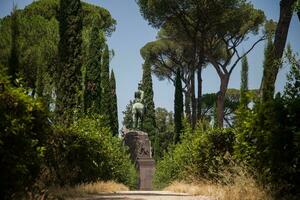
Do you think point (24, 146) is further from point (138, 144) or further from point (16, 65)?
point (138, 144)

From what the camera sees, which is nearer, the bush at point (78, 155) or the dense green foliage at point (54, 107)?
the dense green foliage at point (54, 107)

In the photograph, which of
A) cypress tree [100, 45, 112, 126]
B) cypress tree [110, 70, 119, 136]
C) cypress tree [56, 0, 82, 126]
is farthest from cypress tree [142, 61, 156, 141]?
cypress tree [56, 0, 82, 126]

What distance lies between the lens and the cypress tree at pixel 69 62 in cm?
1945

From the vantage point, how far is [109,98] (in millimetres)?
34844

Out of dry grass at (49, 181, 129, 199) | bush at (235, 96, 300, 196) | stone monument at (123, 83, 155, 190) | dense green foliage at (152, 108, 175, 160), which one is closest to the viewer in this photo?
bush at (235, 96, 300, 196)

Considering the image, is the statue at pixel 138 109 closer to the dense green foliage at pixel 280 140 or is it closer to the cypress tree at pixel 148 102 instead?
the cypress tree at pixel 148 102

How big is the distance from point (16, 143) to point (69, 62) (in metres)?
14.4

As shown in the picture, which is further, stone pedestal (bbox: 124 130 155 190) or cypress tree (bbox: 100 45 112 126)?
cypress tree (bbox: 100 45 112 126)

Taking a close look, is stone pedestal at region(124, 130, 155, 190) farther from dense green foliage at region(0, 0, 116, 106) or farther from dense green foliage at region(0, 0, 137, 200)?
dense green foliage at region(0, 0, 116, 106)

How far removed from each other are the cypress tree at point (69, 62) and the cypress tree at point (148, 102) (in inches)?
744

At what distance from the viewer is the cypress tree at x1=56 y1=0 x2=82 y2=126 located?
19453mm

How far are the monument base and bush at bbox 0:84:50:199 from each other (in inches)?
950

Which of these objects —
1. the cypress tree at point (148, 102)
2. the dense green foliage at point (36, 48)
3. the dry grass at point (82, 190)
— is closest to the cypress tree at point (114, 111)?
the cypress tree at point (148, 102)

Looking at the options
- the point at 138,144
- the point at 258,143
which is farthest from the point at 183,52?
the point at 258,143
